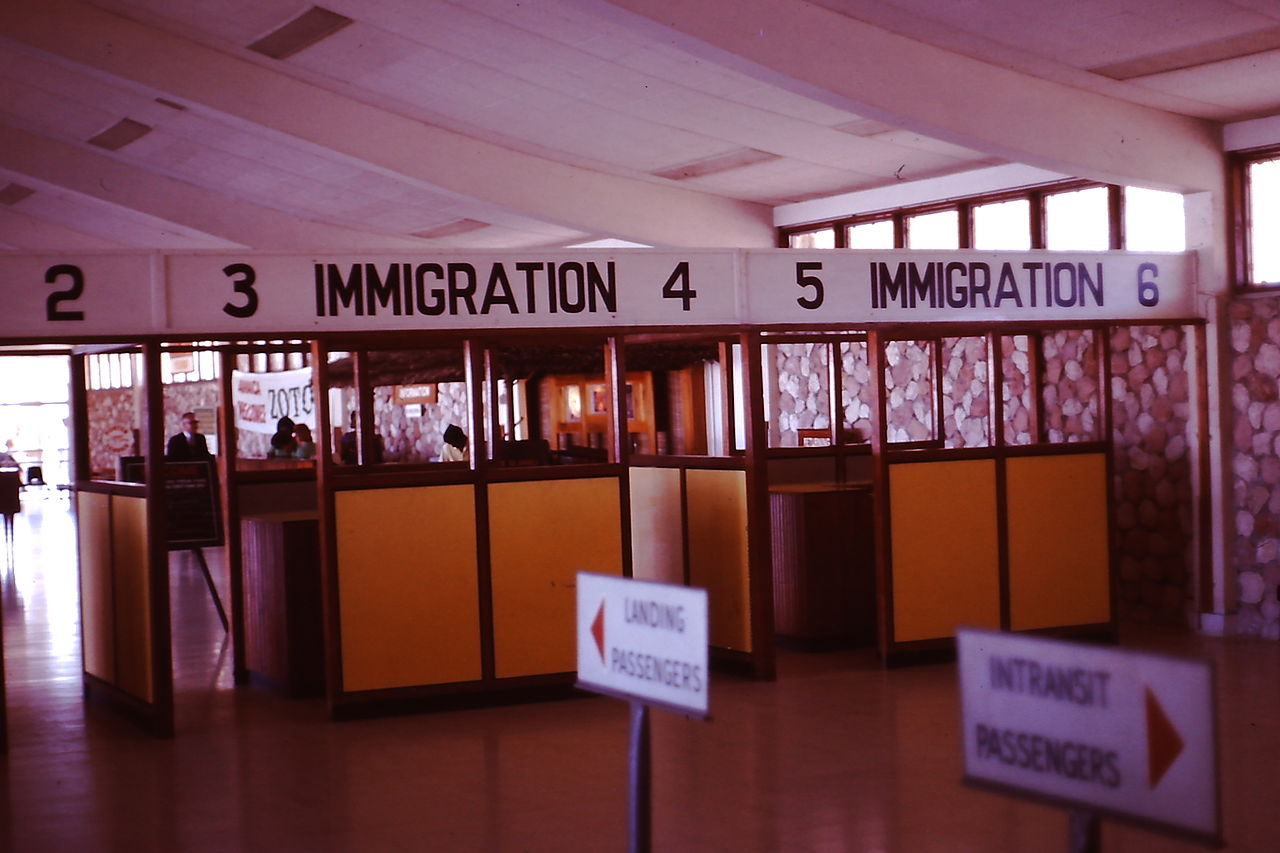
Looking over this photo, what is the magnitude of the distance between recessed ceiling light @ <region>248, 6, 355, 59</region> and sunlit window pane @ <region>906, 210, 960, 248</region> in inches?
213

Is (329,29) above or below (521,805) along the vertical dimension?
above

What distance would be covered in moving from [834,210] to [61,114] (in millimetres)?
7228

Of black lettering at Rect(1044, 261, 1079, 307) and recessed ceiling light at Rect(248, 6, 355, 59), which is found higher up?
recessed ceiling light at Rect(248, 6, 355, 59)

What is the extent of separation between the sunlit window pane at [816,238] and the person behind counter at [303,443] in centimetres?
508

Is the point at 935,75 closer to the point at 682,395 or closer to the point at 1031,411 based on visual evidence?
the point at 1031,411

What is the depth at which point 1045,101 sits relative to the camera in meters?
8.49

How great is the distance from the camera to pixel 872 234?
1264 centimetres

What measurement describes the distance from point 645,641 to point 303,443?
10.4m

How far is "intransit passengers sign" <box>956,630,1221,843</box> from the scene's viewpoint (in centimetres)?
250

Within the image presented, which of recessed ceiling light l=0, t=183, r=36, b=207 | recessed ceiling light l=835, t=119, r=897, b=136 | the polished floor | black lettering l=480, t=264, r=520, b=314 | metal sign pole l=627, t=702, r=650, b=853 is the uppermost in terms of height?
recessed ceiling light l=0, t=183, r=36, b=207

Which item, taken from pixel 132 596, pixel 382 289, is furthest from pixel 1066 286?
pixel 132 596

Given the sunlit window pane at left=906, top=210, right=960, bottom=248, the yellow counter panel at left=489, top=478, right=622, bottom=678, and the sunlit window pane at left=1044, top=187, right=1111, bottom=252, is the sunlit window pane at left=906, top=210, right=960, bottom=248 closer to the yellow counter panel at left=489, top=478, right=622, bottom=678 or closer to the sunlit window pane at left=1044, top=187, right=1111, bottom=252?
the sunlit window pane at left=1044, top=187, right=1111, bottom=252

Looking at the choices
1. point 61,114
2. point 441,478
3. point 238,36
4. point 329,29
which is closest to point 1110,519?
point 441,478

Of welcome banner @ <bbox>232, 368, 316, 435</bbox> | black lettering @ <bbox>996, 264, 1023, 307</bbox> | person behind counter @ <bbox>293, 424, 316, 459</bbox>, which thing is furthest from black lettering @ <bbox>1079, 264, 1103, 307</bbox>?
person behind counter @ <bbox>293, 424, 316, 459</bbox>
